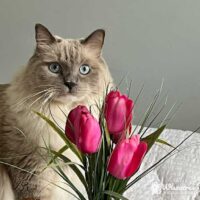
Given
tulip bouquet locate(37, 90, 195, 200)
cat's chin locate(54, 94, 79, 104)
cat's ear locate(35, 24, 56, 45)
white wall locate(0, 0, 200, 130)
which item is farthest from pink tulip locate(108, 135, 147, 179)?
white wall locate(0, 0, 200, 130)

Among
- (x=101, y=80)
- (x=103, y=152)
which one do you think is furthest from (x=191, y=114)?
(x=103, y=152)

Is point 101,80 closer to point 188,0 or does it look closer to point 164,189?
point 164,189

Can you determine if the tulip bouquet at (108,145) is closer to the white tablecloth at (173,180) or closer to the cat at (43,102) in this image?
the cat at (43,102)

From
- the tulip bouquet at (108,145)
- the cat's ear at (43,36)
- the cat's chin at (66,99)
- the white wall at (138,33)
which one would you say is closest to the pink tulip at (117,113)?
the tulip bouquet at (108,145)

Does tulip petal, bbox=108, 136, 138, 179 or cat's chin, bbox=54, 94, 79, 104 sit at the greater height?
tulip petal, bbox=108, 136, 138, 179

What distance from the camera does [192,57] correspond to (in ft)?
6.93

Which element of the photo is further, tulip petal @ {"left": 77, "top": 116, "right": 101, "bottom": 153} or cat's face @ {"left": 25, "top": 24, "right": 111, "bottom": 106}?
cat's face @ {"left": 25, "top": 24, "right": 111, "bottom": 106}

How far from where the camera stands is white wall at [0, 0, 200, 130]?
208 centimetres

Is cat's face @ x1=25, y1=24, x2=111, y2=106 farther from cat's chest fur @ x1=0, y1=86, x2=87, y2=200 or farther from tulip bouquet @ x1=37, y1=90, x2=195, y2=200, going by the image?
tulip bouquet @ x1=37, y1=90, x2=195, y2=200

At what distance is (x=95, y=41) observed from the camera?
4.19 ft

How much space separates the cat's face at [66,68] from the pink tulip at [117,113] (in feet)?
1.41

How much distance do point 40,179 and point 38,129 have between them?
152 millimetres

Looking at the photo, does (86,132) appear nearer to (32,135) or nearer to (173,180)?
(32,135)

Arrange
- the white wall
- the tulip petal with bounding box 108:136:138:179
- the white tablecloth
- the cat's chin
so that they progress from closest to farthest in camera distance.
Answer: the tulip petal with bounding box 108:136:138:179 → the cat's chin → the white tablecloth → the white wall
